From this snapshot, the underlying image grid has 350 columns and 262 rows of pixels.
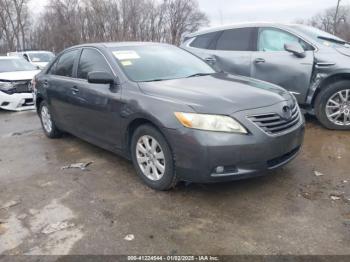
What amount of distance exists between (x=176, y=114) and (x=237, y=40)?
3877mm

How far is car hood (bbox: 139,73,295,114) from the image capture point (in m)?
3.75

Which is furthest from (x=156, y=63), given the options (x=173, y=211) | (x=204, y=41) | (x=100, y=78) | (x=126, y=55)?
(x=204, y=41)

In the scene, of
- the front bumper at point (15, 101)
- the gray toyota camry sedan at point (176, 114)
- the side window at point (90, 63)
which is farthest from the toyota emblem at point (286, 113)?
the front bumper at point (15, 101)

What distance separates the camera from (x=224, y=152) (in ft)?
11.8

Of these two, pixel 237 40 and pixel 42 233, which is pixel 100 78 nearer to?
pixel 42 233

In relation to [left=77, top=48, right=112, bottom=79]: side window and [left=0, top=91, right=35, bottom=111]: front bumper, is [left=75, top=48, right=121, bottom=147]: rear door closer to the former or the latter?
[left=77, top=48, right=112, bottom=79]: side window

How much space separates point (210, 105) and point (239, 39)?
379 centimetres

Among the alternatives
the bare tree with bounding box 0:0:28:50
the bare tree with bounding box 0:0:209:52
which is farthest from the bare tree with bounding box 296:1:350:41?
the bare tree with bounding box 0:0:28:50

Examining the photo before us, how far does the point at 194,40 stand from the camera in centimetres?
796

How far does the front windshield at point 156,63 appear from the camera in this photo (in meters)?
4.64

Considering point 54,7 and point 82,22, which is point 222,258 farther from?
point 54,7

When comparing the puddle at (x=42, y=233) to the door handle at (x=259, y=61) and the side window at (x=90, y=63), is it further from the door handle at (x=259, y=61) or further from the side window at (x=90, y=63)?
the door handle at (x=259, y=61)

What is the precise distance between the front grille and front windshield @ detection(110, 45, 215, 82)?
4.34ft

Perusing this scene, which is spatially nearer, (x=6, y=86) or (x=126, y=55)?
(x=126, y=55)
